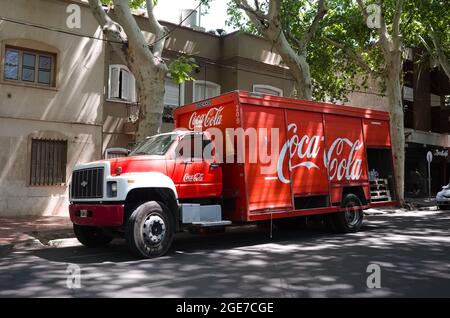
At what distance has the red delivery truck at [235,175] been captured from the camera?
8484 millimetres

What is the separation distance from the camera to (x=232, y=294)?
5.93 meters

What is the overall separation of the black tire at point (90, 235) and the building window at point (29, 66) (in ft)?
25.6

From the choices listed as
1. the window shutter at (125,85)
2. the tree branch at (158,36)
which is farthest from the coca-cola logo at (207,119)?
the window shutter at (125,85)

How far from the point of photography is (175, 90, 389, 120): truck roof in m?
9.92

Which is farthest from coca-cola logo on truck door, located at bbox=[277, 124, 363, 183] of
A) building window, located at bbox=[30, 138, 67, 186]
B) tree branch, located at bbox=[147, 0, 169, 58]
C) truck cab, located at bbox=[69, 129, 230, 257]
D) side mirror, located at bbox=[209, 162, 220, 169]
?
building window, located at bbox=[30, 138, 67, 186]

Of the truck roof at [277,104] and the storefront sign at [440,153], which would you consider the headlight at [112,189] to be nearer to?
the truck roof at [277,104]

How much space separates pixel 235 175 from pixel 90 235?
314 cm

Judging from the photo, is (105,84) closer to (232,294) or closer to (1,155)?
(1,155)

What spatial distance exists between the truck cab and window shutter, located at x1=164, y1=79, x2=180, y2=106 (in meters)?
9.53

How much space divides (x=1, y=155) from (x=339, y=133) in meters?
10.0

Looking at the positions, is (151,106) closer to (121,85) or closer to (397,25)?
(121,85)

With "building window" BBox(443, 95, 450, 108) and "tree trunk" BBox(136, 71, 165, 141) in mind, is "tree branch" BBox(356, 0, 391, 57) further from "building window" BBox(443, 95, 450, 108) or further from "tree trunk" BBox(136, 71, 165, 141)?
"building window" BBox(443, 95, 450, 108)
